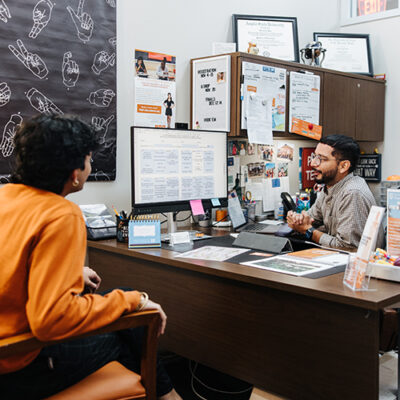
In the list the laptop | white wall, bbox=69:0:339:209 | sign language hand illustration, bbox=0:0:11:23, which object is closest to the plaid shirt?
the laptop

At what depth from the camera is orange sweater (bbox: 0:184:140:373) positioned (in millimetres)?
1199

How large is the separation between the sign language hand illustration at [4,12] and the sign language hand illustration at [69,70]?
0.96ft

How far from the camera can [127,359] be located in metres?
1.54

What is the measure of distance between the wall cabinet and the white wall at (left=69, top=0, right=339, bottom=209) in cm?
41

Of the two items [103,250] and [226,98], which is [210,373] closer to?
[103,250]

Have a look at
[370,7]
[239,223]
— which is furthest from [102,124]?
[370,7]

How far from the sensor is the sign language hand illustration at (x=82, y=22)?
2.34 meters

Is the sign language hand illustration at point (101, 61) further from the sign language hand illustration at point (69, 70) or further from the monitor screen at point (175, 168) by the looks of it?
the monitor screen at point (175, 168)

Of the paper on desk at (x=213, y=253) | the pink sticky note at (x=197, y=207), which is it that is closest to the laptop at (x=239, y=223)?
the pink sticky note at (x=197, y=207)

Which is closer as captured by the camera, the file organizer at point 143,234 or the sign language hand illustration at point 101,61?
the file organizer at point 143,234

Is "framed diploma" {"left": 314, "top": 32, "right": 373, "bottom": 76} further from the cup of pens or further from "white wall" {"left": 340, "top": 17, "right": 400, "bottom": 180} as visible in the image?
the cup of pens

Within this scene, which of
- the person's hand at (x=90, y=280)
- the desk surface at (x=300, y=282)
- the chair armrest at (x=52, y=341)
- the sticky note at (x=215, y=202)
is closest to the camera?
the chair armrest at (x=52, y=341)

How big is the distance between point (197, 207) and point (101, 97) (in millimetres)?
720

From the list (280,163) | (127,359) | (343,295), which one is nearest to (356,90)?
(280,163)
